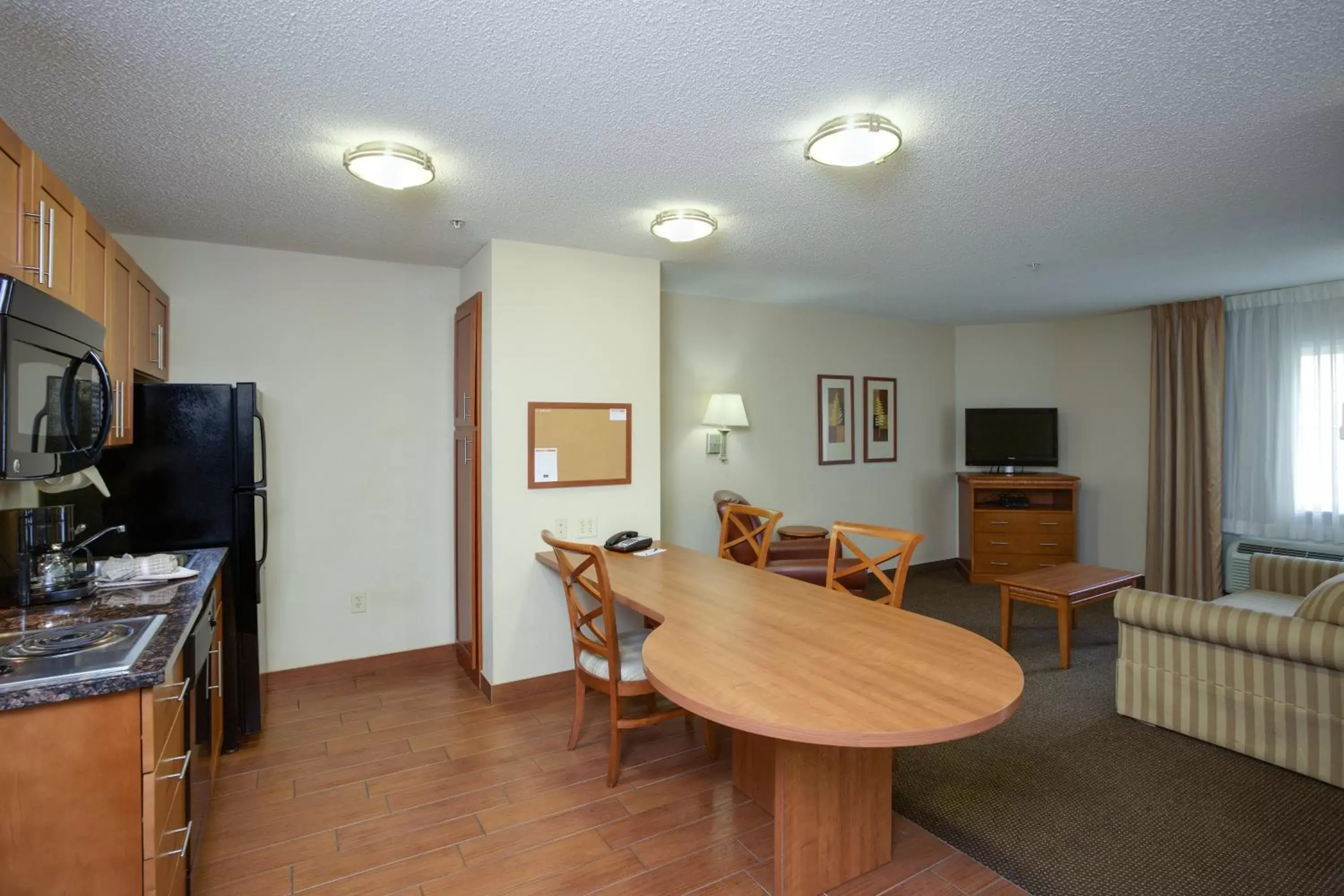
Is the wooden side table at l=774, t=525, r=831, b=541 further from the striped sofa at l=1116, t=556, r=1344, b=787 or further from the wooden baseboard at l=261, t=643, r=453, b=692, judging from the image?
the wooden baseboard at l=261, t=643, r=453, b=692

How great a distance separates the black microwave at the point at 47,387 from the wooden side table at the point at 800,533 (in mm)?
4001

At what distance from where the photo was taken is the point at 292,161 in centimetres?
242

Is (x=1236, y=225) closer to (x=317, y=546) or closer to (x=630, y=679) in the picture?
(x=630, y=679)

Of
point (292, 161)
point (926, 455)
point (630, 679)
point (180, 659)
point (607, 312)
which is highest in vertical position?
point (292, 161)

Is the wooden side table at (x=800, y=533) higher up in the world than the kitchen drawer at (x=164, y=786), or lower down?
→ higher up

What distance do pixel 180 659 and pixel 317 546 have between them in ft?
6.42

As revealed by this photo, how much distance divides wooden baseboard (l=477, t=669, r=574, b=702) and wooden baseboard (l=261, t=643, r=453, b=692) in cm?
53

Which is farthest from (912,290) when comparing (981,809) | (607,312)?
(981,809)

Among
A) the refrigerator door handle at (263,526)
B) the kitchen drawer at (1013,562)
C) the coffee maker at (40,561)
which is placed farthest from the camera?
the kitchen drawer at (1013,562)

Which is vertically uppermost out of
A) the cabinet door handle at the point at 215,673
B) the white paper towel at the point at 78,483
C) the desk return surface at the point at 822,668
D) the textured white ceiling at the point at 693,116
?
the textured white ceiling at the point at 693,116

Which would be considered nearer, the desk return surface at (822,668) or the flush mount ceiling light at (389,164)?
the desk return surface at (822,668)

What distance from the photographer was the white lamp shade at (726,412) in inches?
190

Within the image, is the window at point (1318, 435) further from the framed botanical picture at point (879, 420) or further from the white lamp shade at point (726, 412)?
the white lamp shade at point (726, 412)

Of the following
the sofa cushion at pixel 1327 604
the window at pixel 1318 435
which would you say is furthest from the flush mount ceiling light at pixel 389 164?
the window at pixel 1318 435
